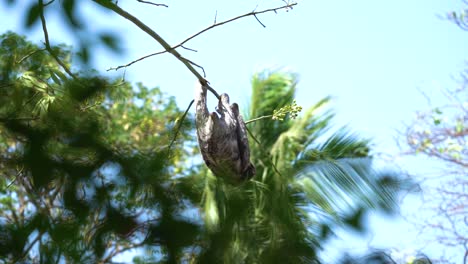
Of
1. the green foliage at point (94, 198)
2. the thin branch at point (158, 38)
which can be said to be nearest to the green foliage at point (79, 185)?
the green foliage at point (94, 198)

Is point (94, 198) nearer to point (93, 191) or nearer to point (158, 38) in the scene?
point (93, 191)

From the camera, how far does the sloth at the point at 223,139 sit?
11.5ft

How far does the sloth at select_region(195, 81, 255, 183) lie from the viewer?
3490 millimetres

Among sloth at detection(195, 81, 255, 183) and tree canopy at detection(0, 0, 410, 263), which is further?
sloth at detection(195, 81, 255, 183)

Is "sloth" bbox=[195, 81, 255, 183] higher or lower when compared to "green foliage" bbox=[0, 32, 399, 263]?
higher

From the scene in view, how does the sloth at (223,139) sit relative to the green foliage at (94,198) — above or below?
above

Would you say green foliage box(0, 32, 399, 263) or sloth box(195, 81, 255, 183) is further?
sloth box(195, 81, 255, 183)

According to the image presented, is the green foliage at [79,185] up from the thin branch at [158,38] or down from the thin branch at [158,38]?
down

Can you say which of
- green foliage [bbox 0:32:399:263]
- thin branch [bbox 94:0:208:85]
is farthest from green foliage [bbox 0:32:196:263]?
thin branch [bbox 94:0:208:85]

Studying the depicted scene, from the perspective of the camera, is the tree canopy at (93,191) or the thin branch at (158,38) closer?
the tree canopy at (93,191)

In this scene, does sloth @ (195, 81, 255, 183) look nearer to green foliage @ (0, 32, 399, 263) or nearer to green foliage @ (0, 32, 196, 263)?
green foliage @ (0, 32, 399, 263)

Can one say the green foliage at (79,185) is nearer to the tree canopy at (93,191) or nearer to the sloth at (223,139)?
the tree canopy at (93,191)

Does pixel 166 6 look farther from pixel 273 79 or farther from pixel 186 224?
pixel 273 79

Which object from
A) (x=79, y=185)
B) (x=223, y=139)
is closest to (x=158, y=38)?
(x=223, y=139)
